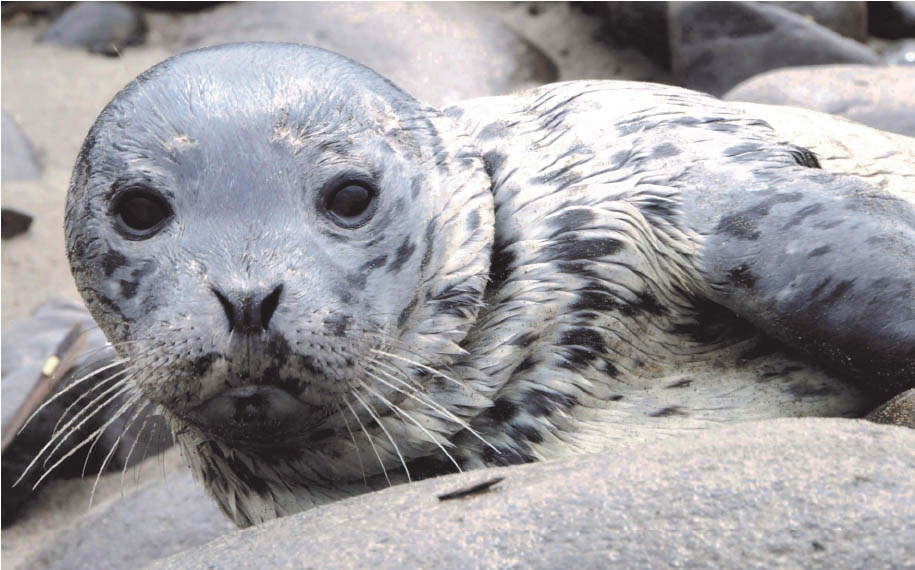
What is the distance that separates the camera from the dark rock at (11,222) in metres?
6.84

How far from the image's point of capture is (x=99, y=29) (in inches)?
347

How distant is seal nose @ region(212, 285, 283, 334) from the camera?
2576 mm

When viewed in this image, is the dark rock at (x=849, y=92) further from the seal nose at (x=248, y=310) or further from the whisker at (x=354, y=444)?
the seal nose at (x=248, y=310)

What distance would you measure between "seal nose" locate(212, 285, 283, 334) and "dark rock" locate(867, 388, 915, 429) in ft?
→ 4.60

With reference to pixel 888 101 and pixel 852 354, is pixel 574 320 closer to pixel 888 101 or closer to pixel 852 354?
pixel 852 354

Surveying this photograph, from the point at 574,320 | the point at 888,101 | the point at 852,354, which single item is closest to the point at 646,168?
the point at 574,320

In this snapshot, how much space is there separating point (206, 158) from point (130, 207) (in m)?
0.25

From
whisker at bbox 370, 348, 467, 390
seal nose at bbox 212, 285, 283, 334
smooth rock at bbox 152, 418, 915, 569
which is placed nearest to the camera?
smooth rock at bbox 152, 418, 915, 569

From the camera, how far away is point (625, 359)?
3268 mm

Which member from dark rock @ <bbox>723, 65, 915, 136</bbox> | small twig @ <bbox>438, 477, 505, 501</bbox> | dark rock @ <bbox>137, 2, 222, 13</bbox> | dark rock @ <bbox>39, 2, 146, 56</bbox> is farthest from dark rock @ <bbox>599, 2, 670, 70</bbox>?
small twig @ <bbox>438, 477, 505, 501</bbox>

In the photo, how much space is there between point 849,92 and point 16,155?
4.91 m

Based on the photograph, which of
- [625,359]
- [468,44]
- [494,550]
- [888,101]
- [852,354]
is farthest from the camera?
[468,44]

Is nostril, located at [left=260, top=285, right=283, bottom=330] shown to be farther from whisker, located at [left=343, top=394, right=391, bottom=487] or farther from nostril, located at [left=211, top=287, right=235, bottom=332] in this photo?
whisker, located at [left=343, top=394, right=391, bottom=487]

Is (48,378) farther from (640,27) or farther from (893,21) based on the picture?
(893,21)
